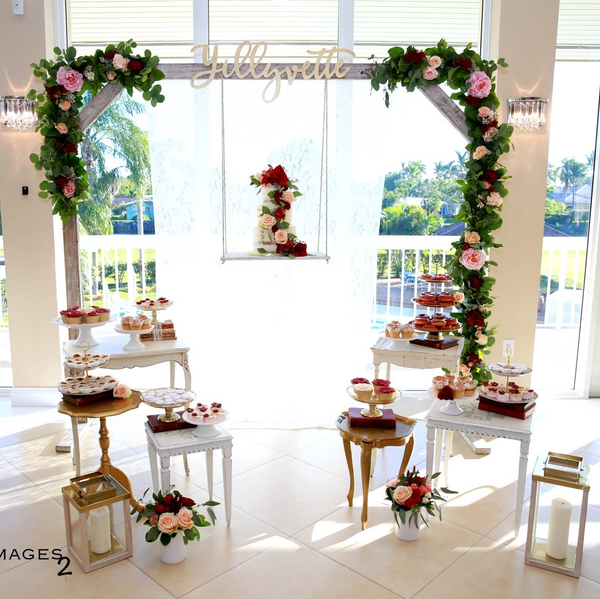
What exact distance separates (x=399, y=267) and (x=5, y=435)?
315 centimetres

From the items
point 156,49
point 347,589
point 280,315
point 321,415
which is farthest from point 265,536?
point 156,49

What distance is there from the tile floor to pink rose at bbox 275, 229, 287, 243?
133cm

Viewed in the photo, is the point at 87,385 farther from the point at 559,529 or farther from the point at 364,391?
the point at 559,529

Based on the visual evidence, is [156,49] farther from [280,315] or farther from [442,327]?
[442,327]

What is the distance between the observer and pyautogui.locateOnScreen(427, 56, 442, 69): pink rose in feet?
12.5

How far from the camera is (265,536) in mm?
2941

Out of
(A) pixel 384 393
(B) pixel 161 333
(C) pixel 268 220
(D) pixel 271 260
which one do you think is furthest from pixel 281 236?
(A) pixel 384 393

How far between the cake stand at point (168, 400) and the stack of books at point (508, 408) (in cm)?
146

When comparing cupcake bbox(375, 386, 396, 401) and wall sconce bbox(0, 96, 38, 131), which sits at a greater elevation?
wall sconce bbox(0, 96, 38, 131)

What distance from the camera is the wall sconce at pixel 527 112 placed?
4.16 meters

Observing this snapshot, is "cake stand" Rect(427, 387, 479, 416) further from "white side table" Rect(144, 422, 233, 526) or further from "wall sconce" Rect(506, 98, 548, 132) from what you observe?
"wall sconce" Rect(506, 98, 548, 132)

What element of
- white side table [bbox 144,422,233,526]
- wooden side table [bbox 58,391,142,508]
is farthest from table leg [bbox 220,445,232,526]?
wooden side table [bbox 58,391,142,508]

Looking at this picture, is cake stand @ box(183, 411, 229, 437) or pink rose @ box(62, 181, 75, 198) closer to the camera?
cake stand @ box(183, 411, 229, 437)

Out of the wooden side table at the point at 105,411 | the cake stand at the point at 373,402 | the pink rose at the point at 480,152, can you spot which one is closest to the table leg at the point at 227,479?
the wooden side table at the point at 105,411
